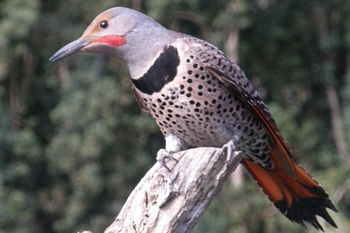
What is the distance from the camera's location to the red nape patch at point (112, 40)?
4.34 meters

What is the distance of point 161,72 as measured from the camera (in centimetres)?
425

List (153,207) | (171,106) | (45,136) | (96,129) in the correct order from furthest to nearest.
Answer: (45,136)
(96,129)
(171,106)
(153,207)

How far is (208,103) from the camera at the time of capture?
4.29 meters

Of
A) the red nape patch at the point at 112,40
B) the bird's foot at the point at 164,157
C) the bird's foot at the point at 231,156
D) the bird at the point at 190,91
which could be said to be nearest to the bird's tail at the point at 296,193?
the bird at the point at 190,91

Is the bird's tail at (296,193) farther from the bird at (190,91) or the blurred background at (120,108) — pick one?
the blurred background at (120,108)

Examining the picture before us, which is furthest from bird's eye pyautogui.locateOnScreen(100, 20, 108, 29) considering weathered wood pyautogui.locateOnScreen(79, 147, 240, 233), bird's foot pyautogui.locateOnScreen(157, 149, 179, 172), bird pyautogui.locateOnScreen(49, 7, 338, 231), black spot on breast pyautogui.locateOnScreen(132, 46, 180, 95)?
weathered wood pyautogui.locateOnScreen(79, 147, 240, 233)

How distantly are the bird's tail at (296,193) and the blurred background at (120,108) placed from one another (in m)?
2.12

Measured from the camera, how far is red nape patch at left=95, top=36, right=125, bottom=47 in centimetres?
434

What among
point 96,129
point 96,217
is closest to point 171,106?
point 96,129

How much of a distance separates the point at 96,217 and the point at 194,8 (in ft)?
6.70

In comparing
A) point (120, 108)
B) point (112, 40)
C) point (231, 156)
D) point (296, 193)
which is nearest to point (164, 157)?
point (231, 156)

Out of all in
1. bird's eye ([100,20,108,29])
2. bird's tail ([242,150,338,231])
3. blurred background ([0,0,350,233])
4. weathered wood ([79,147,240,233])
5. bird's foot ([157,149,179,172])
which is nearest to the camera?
weathered wood ([79,147,240,233])

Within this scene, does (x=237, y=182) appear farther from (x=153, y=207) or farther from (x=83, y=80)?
(x=153, y=207)

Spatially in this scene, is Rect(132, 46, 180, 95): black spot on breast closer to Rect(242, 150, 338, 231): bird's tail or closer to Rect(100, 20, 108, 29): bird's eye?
Rect(100, 20, 108, 29): bird's eye
